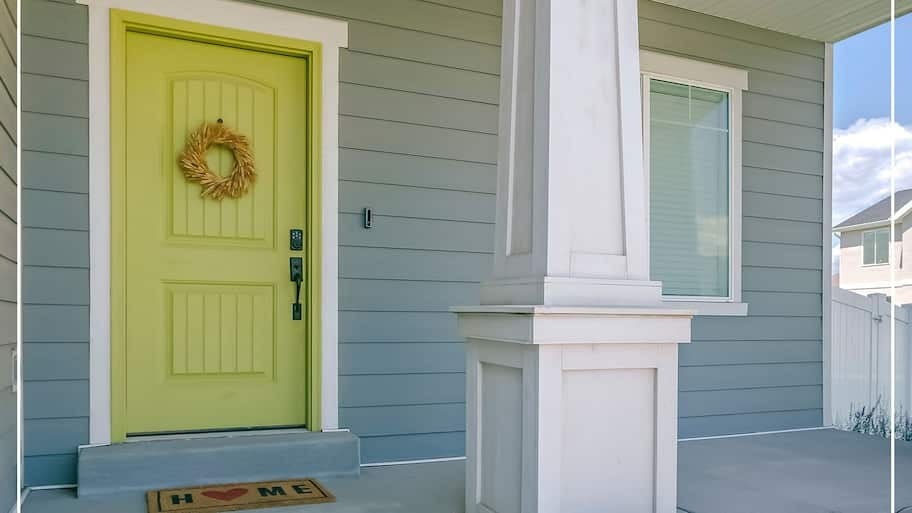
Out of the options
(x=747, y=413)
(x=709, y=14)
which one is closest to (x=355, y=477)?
(x=747, y=413)

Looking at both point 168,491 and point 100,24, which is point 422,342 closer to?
point 168,491

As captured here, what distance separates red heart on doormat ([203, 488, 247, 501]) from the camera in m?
2.71

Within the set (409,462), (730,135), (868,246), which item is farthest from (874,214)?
(409,462)

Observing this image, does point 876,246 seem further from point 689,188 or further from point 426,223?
point 426,223

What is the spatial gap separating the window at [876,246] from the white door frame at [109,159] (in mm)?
2674

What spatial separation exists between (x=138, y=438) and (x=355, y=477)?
95 centimetres

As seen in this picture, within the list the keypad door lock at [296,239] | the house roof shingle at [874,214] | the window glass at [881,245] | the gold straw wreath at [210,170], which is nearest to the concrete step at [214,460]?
the keypad door lock at [296,239]

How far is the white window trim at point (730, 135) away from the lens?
419 cm

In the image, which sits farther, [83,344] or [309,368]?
[309,368]

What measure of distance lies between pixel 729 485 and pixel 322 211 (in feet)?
7.44

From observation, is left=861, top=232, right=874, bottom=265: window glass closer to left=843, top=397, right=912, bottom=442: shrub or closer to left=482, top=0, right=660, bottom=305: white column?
left=843, top=397, right=912, bottom=442: shrub

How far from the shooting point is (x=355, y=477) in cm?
312

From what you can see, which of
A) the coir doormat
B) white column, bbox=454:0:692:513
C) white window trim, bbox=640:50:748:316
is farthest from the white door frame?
white window trim, bbox=640:50:748:316

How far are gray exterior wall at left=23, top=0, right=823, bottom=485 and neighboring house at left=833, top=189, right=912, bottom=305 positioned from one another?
226mm
